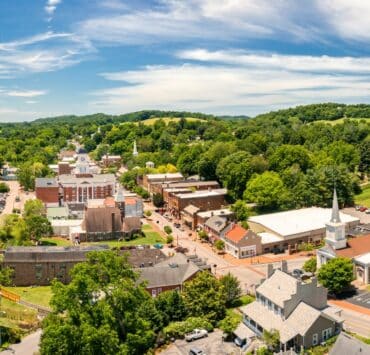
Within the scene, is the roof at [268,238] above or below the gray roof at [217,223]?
below

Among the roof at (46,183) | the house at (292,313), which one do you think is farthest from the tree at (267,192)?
the house at (292,313)

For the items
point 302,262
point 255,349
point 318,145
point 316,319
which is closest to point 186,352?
point 255,349

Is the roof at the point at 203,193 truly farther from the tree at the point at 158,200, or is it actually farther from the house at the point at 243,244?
the house at the point at 243,244

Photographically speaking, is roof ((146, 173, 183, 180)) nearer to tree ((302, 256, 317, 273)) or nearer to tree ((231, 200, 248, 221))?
tree ((231, 200, 248, 221))

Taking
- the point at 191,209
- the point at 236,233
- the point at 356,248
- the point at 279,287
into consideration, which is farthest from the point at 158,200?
the point at 279,287

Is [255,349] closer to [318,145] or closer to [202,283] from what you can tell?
[202,283]

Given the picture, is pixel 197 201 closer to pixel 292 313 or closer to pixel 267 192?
pixel 267 192

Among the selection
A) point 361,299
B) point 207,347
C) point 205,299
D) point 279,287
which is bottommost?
point 207,347
